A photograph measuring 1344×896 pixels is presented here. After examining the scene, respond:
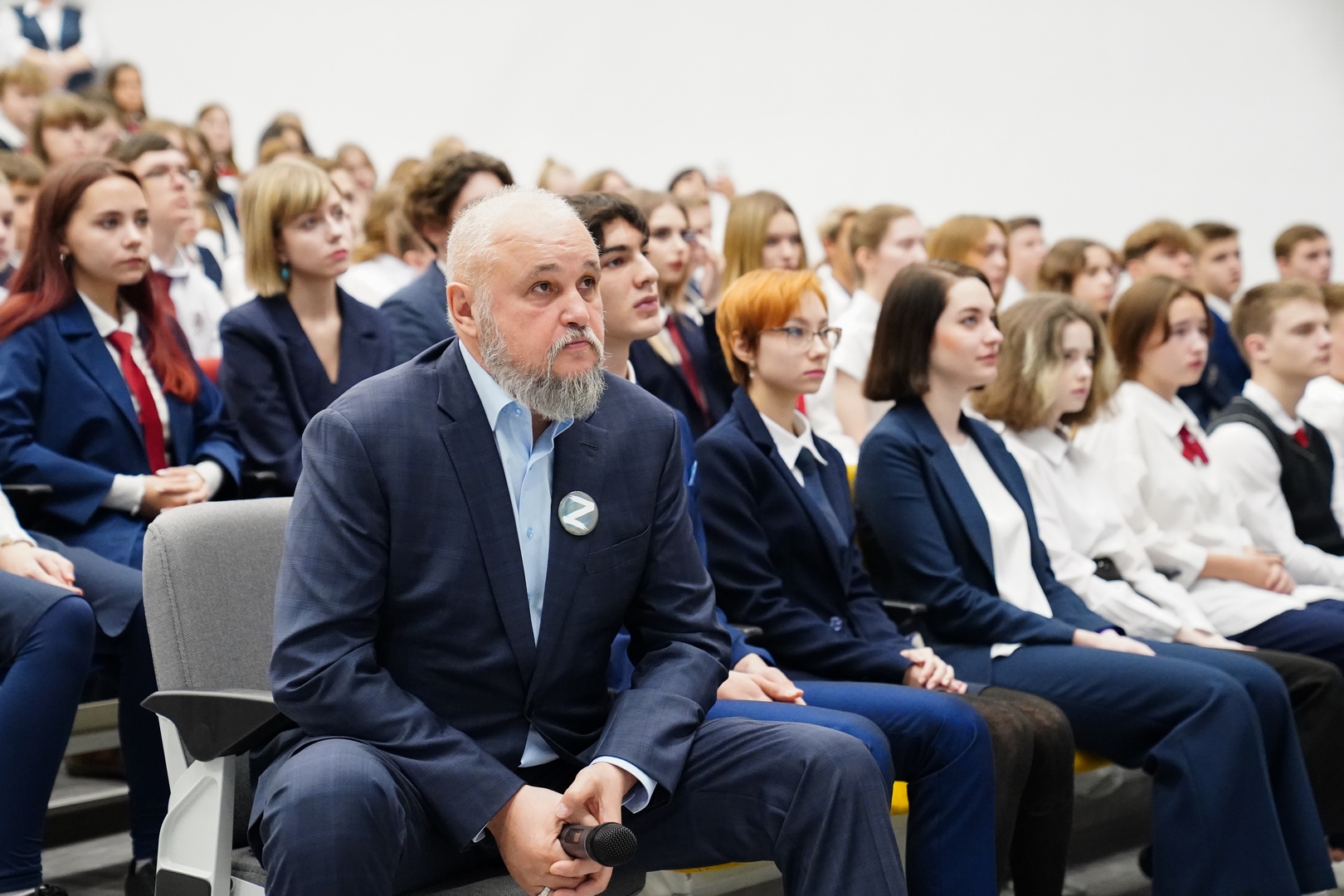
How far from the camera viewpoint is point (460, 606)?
1788 mm

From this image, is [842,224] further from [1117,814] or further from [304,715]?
[304,715]

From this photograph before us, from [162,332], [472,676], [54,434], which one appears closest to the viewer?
[472,676]

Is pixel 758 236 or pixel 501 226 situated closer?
pixel 501 226

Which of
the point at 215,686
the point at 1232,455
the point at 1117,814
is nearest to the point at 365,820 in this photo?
the point at 215,686

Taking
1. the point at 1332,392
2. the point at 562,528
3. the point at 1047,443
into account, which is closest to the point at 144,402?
the point at 562,528

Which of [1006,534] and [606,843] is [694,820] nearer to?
[606,843]

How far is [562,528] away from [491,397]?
21 centimetres

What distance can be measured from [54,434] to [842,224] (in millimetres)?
3579

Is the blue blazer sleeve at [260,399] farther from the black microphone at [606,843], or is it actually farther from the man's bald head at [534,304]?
the black microphone at [606,843]

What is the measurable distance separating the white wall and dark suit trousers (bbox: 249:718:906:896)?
6707 mm

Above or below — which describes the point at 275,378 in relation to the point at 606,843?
above

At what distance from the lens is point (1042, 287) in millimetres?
5301

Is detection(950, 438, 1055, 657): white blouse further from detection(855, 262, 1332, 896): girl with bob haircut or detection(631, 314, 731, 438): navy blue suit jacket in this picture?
detection(631, 314, 731, 438): navy blue suit jacket

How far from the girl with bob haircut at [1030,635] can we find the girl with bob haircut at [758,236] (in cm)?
128
